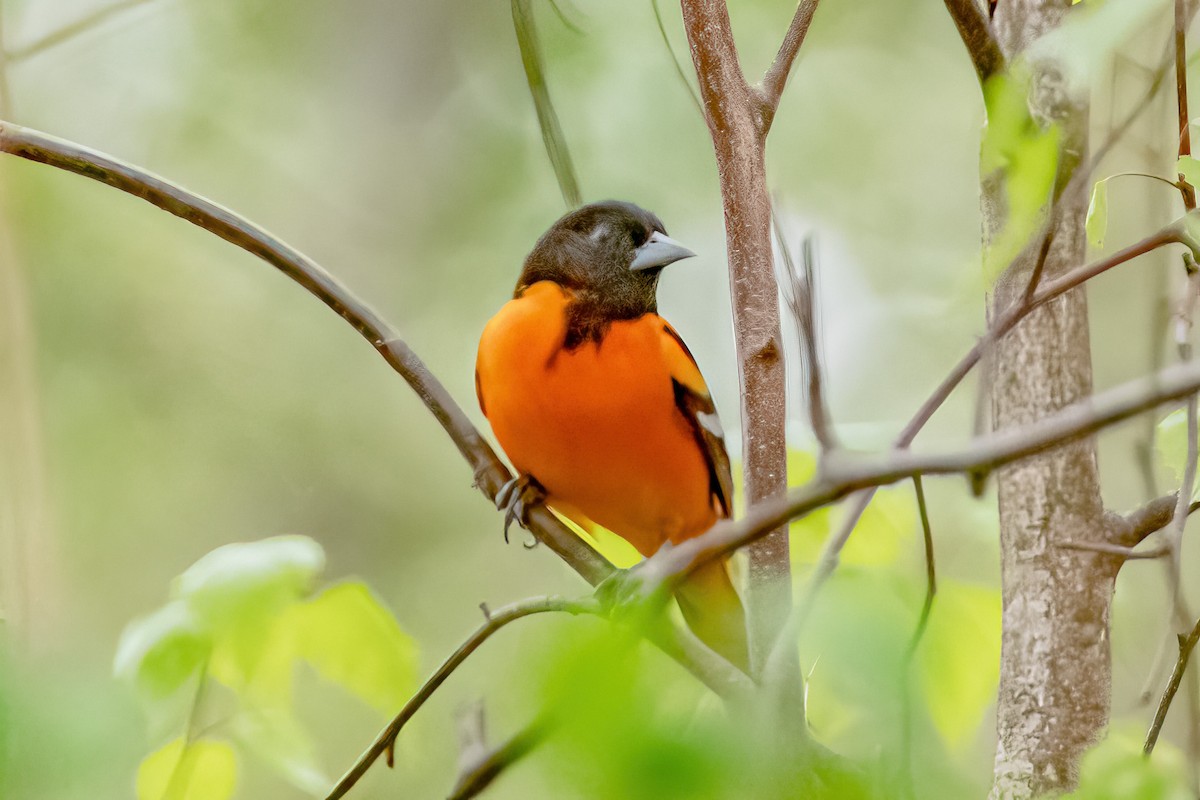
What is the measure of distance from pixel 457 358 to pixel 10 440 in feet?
8.52

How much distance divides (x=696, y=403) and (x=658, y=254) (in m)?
0.29

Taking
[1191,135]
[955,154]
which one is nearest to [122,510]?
[955,154]

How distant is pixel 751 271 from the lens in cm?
94

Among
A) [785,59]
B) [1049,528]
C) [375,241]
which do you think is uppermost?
[375,241]

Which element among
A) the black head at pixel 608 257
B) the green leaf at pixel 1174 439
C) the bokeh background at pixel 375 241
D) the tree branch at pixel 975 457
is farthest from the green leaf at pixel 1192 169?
the bokeh background at pixel 375 241

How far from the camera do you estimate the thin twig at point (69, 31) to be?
1.51 meters

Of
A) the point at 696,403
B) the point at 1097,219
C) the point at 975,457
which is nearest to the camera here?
the point at 975,457

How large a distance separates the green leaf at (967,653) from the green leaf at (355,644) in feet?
1.40

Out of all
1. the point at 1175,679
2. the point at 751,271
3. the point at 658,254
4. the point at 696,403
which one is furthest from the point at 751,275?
the point at 658,254

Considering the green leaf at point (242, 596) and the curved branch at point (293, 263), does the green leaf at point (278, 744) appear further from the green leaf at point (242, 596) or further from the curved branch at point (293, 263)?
the curved branch at point (293, 263)

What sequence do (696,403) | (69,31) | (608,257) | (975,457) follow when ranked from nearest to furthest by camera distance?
(975,457)
(69,31)
(696,403)
(608,257)

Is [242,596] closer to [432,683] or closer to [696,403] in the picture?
[432,683]

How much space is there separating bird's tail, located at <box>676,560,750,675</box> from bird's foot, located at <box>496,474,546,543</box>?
0.24 metres

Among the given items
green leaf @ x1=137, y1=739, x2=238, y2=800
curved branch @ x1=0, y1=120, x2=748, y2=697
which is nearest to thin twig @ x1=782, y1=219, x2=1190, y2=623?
curved branch @ x1=0, y1=120, x2=748, y2=697
